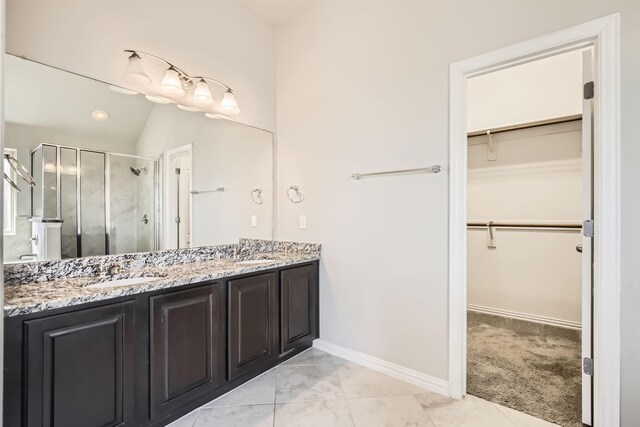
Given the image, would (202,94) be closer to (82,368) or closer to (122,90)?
(122,90)

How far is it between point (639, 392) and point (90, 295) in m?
2.54

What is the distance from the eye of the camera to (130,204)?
1.99 meters

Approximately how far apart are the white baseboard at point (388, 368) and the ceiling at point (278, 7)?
290 cm

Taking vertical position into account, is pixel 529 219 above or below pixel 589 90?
below

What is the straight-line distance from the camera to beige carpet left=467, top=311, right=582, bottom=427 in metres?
1.83

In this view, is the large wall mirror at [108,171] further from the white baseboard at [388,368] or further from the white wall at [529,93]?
the white wall at [529,93]

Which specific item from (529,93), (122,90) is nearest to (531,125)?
(529,93)

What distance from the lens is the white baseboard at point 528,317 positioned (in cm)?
299

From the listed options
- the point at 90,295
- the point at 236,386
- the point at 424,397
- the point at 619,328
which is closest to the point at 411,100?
the point at 619,328

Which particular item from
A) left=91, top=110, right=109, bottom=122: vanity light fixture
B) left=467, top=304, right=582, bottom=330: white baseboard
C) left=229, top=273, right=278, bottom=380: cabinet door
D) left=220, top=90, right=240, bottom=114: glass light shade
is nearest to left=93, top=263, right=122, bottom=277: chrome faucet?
left=229, top=273, right=278, bottom=380: cabinet door

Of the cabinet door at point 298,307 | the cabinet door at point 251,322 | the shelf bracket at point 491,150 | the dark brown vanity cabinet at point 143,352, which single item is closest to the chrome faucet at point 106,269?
the dark brown vanity cabinet at point 143,352

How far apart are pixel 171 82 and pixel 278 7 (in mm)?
1243

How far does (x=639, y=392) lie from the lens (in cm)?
143

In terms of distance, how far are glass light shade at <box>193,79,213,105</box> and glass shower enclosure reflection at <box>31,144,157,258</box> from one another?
0.59m
